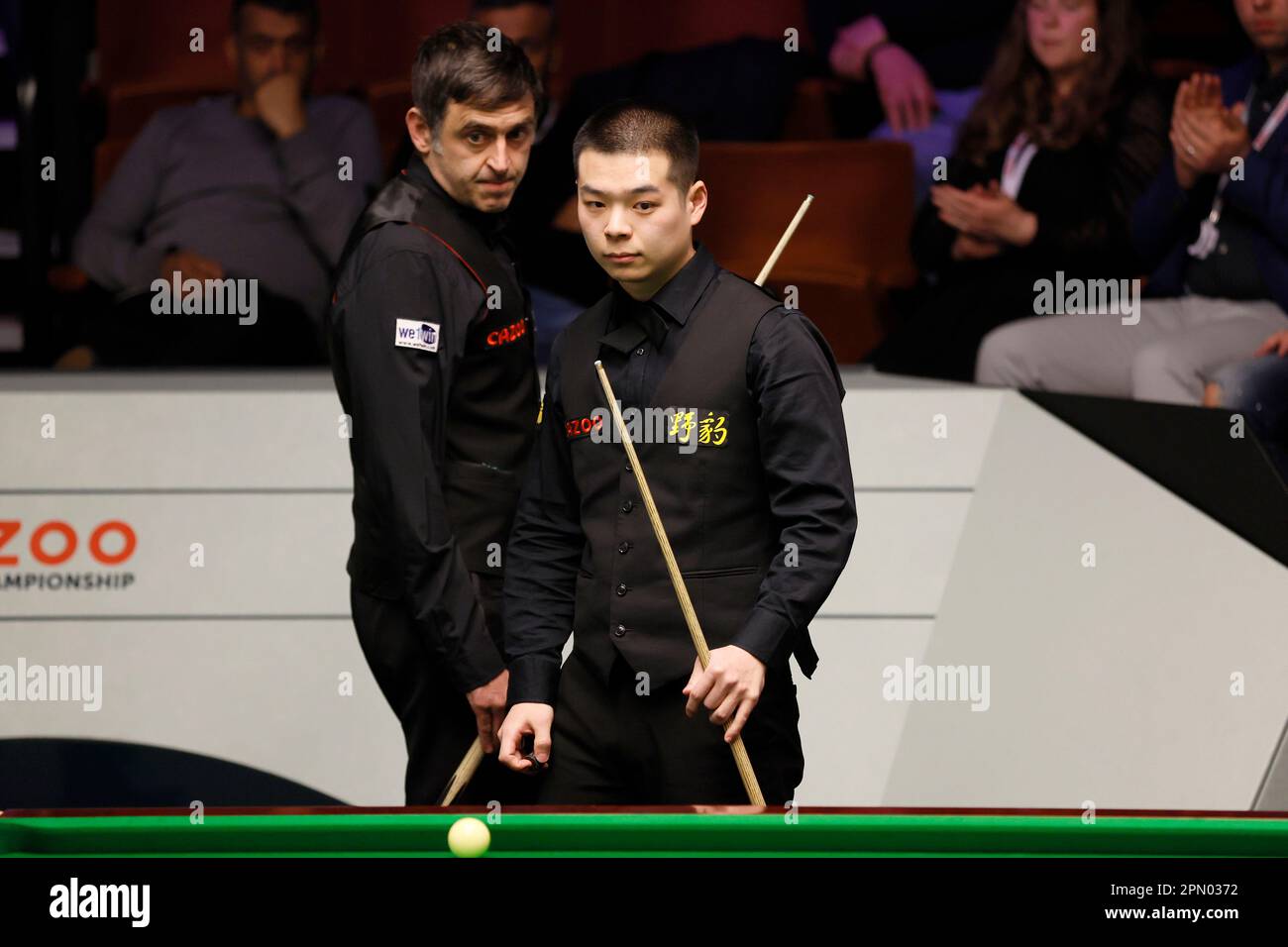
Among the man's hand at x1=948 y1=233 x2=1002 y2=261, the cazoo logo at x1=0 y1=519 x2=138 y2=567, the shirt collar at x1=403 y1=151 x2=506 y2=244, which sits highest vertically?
the shirt collar at x1=403 y1=151 x2=506 y2=244

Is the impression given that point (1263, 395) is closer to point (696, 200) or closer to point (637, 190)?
point (696, 200)

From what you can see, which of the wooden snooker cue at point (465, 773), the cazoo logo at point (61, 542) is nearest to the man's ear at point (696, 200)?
the wooden snooker cue at point (465, 773)

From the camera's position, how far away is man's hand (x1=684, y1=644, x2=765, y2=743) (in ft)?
6.01

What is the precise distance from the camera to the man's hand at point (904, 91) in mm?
4812

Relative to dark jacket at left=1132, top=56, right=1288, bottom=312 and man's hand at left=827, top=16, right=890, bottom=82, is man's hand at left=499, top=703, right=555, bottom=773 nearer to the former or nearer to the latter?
dark jacket at left=1132, top=56, right=1288, bottom=312

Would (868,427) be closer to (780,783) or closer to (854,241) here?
(854,241)

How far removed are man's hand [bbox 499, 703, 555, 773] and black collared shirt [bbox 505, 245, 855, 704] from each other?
0.02 meters

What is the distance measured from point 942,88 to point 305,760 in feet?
9.16

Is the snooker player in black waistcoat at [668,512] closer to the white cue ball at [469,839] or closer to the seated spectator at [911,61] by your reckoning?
the white cue ball at [469,839]

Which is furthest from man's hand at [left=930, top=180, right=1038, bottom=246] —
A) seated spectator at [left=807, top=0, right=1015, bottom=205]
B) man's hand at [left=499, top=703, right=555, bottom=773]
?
man's hand at [left=499, top=703, right=555, bottom=773]

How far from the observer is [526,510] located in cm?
209

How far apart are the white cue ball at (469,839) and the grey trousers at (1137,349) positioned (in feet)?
8.36

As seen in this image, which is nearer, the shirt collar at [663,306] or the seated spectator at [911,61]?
the shirt collar at [663,306]
